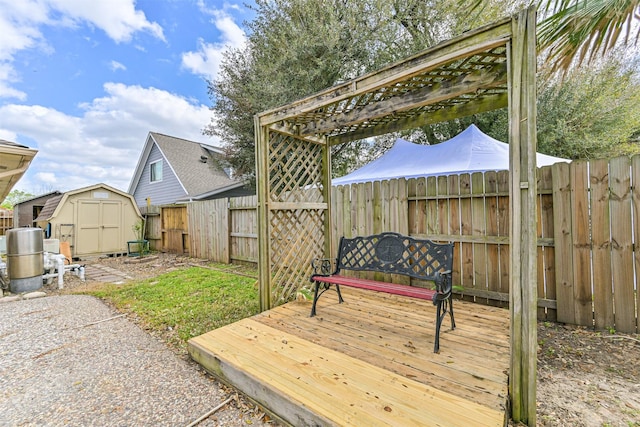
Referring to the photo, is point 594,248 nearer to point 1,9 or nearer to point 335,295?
point 335,295

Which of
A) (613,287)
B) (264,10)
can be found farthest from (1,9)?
(613,287)

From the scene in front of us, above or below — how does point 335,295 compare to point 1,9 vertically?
below

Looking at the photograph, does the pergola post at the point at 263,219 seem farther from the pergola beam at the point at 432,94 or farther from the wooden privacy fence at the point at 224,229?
the wooden privacy fence at the point at 224,229

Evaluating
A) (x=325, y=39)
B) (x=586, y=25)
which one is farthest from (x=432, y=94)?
(x=325, y=39)

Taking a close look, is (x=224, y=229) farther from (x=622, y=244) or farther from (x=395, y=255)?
(x=622, y=244)

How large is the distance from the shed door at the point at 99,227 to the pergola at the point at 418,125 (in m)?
8.80

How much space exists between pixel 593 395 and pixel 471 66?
278 centimetres

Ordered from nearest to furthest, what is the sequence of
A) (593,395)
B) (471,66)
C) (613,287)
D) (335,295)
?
1. (593,395)
2. (471,66)
3. (613,287)
4. (335,295)

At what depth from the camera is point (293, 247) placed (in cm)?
393

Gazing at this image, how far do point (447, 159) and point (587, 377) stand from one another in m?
4.12

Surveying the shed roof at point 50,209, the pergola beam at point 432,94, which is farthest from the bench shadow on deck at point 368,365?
the shed roof at point 50,209

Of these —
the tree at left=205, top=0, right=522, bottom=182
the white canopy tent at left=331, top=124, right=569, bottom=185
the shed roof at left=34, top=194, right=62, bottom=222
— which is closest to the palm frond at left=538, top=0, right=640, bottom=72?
the white canopy tent at left=331, top=124, right=569, bottom=185

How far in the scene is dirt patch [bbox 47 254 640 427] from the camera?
5.90 feet

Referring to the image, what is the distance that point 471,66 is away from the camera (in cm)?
238
